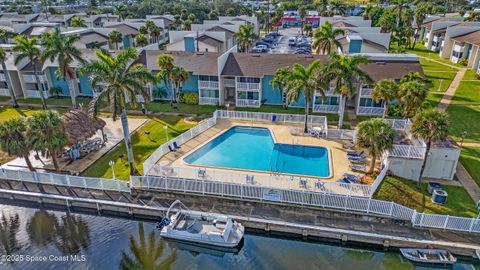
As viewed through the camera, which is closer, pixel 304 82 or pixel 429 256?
pixel 429 256

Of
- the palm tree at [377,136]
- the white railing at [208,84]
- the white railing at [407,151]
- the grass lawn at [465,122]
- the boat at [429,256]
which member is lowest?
the boat at [429,256]

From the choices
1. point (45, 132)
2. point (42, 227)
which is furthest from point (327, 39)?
point (42, 227)

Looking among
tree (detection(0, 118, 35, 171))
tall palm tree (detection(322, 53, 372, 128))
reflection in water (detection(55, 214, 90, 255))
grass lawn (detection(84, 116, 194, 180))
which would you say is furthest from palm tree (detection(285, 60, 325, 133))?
tree (detection(0, 118, 35, 171))

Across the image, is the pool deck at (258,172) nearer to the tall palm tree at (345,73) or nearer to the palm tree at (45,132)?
the tall palm tree at (345,73)

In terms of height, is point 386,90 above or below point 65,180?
above

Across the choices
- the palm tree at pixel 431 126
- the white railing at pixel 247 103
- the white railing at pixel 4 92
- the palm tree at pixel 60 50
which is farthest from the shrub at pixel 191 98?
the palm tree at pixel 431 126

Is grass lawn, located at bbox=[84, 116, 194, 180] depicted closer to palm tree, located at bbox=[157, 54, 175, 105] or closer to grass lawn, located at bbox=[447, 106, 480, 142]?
palm tree, located at bbox=[157, 54, 175, 105]

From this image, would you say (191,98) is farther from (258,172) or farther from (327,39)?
(327,39)
